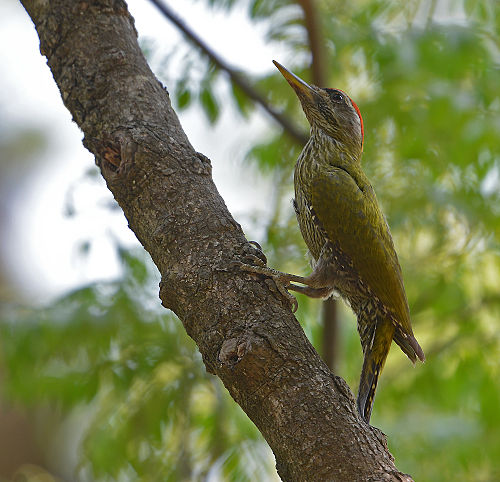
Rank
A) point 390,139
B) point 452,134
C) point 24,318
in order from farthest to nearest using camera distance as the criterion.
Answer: point 390,139 → point 452,134 → point 24,318

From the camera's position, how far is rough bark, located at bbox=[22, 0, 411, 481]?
146 cm

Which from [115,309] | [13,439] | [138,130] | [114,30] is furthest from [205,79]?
[13,439]

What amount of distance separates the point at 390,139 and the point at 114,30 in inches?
110

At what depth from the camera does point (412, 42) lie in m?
4.17

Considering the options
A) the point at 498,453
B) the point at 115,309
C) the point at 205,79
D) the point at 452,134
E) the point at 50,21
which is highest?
the point at 452,134

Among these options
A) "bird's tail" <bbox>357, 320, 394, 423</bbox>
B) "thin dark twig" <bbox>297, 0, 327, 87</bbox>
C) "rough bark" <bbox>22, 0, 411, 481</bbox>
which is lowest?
"rough bark" <bbox>22, 0, 411, 481</bbox>

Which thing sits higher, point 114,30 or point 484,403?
point 484,403

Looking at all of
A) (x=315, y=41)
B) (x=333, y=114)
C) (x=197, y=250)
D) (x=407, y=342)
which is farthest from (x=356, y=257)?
(x=315, y=41)

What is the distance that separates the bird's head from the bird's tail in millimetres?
1141

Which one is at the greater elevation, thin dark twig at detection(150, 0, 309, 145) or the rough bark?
thin dark twig at detection(150, 0, 309, 145)

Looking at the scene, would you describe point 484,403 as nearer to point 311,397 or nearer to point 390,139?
point 390,139

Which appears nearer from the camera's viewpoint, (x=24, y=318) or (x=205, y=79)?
(x=24, y=318)

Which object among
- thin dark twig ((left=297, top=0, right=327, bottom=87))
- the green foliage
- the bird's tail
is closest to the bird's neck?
thin dark twig ((left=297, top=0, right=327, bottom=87))

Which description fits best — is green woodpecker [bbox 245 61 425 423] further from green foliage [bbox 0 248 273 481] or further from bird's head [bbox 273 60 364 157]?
green foliage [bbox 0 248 273 481]
